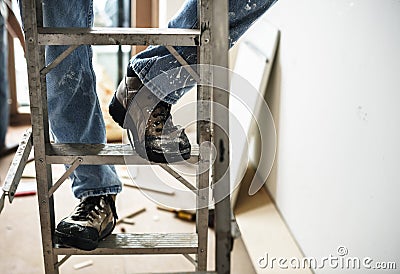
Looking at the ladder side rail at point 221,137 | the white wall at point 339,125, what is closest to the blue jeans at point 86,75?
the white wall at point 339,125

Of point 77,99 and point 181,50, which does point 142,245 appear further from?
point 181,50

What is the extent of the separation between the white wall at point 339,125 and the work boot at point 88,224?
26.0 inches

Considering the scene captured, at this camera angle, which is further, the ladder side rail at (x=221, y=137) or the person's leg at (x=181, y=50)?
the person's leg at (x=181, y=50)

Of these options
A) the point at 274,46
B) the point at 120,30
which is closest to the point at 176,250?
the point at 120,30

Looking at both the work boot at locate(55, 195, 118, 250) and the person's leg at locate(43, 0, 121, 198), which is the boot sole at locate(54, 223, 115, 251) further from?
the person's leg at locate(43, 0, 121, 198)

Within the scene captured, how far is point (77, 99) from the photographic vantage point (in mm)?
1628

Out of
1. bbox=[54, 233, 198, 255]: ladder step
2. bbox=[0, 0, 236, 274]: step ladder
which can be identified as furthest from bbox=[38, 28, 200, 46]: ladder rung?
bbox=[54, 233, 198, 255]: ladder step

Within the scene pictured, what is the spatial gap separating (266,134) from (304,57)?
0.61m

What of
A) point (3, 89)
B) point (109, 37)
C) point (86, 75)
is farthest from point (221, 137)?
point (3, 89)

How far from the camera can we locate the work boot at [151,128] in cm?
149

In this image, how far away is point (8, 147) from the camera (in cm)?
322

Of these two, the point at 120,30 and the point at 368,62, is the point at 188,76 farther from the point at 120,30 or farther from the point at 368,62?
the point at 368,62

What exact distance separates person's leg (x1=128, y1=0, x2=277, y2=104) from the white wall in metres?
0.32

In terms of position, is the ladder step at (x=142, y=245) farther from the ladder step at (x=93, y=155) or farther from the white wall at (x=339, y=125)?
the white wall at (x=339, y=125)
